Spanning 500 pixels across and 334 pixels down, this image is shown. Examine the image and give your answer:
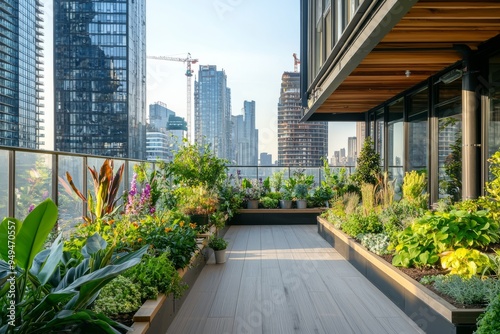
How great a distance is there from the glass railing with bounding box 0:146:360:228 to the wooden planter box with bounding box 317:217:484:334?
3.36 meters

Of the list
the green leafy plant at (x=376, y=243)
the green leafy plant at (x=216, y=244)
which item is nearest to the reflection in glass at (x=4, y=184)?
the green leafy plant at (x=216, y=244)

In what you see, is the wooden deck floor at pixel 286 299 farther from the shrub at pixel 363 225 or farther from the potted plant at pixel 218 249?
the shrub at pixel 363 225

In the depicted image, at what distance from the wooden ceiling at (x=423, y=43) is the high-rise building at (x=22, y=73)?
5558mm

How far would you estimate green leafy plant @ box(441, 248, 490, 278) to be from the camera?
3035mm

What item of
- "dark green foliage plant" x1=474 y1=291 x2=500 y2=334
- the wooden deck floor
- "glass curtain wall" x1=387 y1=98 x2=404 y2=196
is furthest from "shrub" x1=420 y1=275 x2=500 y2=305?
"glass curtain wall" x1=387 y1=98 x2=404 y2=196

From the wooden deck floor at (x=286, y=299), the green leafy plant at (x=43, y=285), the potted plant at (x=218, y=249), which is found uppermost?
the green leafy plant at (x=43, y=285)

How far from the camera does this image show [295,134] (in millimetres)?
12219

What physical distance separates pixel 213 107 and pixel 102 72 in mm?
3190

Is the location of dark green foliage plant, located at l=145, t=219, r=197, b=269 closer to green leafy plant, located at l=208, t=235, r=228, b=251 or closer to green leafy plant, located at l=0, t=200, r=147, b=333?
green leafy plant, located at l=208, t=235, r=228, b=251

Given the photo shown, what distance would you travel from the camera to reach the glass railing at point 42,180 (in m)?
3.29

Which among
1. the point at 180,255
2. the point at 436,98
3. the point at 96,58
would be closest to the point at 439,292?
the point at 180,255

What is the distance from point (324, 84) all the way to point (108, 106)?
→ 647 centimetres

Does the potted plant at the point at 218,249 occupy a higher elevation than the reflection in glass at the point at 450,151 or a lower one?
lower

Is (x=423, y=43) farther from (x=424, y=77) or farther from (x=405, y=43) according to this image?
(x=424, y=77)
